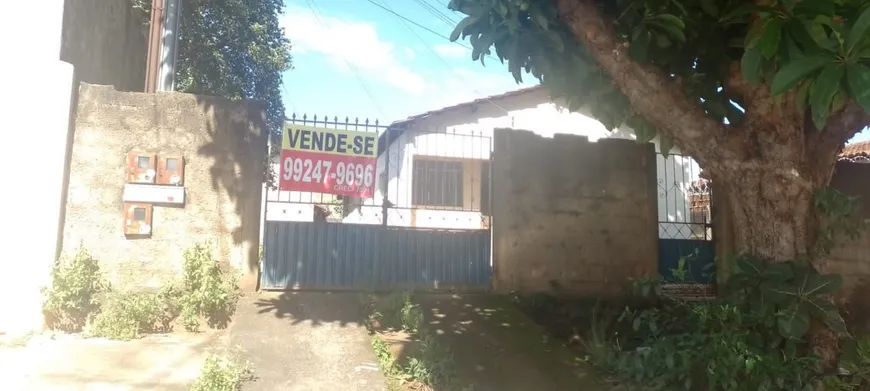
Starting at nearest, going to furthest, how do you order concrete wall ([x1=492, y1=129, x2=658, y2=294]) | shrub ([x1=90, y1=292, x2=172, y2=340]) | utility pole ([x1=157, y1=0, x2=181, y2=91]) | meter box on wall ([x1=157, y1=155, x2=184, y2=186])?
shrub ([x1=90, y1=292, x2=172, y2=340]) < meter box on wall ([x1=157, y1=155, x2=184, y2=186]) < concrete wall ([x1=492, y1=129, x2=658, y2=294]) < utility pole ([x1=157, y1=0, x2=181, y2=91])

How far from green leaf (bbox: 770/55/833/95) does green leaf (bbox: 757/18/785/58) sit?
0.42 feet

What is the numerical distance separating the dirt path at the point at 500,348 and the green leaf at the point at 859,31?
306 cm

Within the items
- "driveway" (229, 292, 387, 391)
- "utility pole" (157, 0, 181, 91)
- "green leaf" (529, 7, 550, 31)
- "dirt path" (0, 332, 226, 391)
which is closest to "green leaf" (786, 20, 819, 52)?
"green leaf" (529, 7, 550, 31)

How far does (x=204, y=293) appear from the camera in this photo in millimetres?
5500

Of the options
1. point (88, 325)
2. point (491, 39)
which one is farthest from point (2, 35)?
point (491, 39)

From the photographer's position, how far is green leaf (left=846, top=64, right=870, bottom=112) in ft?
9.25

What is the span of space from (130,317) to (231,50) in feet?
33.2

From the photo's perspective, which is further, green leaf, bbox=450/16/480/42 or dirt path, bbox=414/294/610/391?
dirt path, bbox=414/294/610/391

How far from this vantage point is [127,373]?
4.47 m

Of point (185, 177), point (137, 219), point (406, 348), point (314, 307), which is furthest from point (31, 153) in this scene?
point (406, 348)

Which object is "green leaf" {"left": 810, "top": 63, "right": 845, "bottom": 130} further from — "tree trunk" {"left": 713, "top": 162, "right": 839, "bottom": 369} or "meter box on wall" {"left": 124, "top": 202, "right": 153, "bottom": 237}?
"meter box on wall" {"left": 124, "top": 202, "right": 153, "bottom": 237}

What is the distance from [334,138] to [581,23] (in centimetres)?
311

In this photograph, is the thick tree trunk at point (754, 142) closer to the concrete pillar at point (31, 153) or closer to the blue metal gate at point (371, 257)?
the blue metal gate at point (371, 257)

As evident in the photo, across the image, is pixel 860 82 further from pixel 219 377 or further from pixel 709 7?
pixel 219 377
